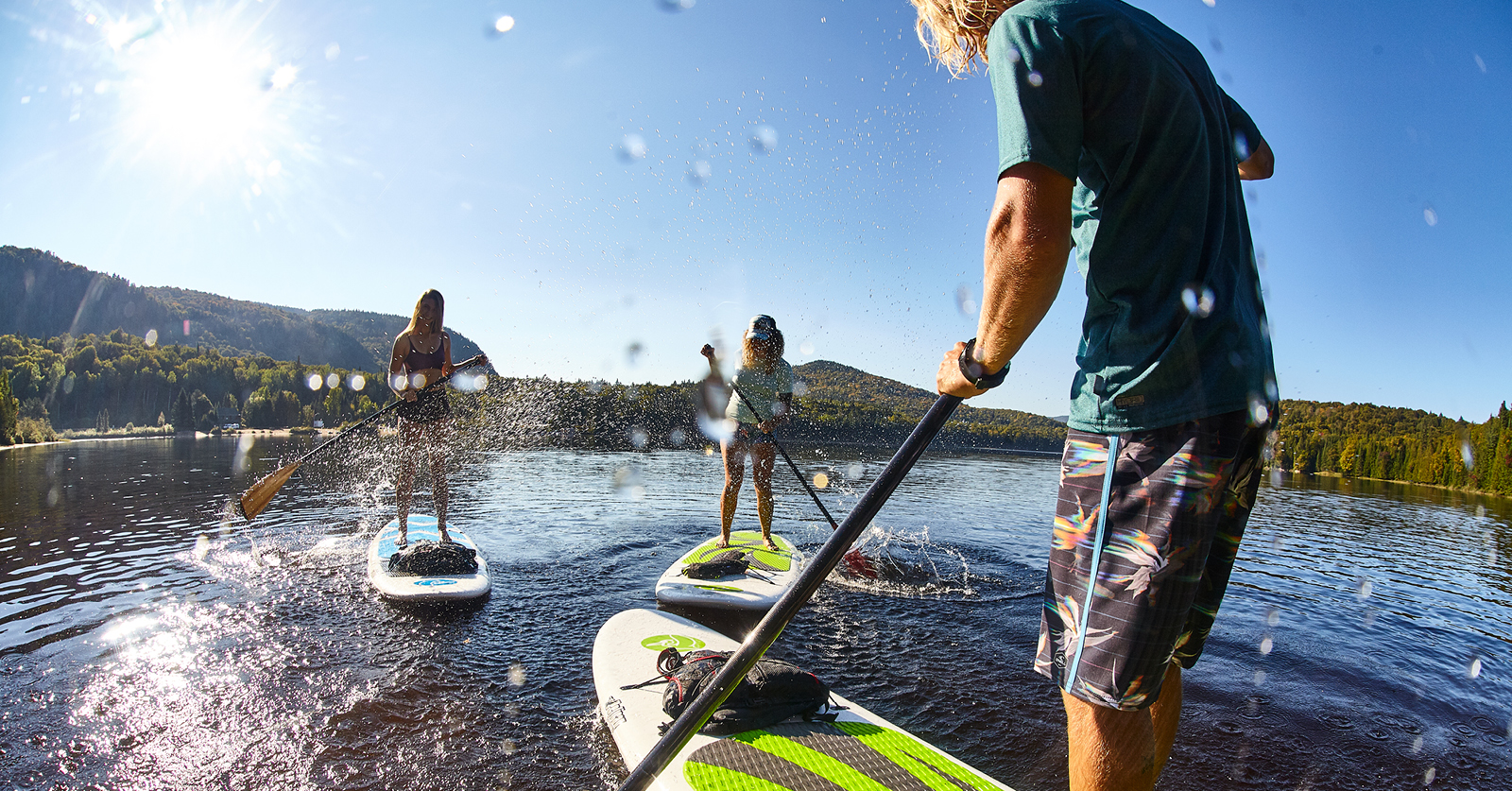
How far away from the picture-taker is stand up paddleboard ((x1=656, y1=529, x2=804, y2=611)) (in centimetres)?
652

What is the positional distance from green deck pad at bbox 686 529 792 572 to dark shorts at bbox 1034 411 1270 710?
5.71 metres

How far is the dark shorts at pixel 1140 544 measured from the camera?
1492mm

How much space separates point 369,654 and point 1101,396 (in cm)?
612

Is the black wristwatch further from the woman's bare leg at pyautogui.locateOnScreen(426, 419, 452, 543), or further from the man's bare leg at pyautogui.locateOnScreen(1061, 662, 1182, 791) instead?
the woman's bare leg at pyautogui.locateOnScreen(426, 419, 452, 543)

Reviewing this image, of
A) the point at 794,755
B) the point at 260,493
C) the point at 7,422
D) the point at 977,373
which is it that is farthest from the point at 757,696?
the point at 7,422

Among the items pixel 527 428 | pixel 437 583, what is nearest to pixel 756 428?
pixel 437 583

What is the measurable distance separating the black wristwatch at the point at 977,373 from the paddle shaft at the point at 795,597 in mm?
88

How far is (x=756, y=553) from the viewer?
7746 mm

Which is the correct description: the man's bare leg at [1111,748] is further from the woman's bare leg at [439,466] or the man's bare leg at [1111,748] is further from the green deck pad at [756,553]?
the woman's bare leg at [439,466]

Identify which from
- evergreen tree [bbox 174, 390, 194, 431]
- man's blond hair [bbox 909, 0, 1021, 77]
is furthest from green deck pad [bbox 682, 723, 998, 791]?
evergreen tree [bbox 174, 390, 194, 431]

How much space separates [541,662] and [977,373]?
199 inches

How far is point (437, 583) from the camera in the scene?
671cm

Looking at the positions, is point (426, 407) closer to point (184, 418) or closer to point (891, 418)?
point (891, 418)

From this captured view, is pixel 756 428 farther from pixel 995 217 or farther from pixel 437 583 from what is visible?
pixel 995 217
